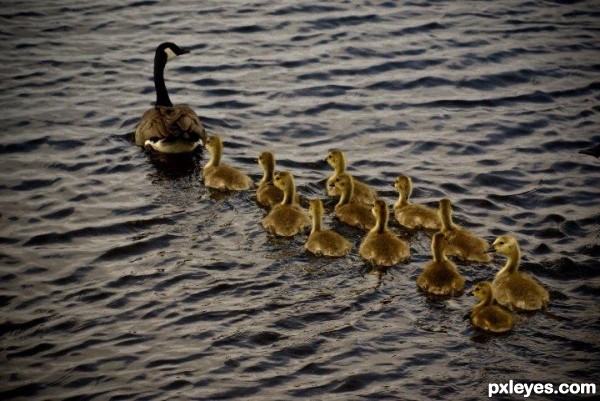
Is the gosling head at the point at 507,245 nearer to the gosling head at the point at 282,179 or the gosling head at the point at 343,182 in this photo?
the gosling head at the point at 343,182

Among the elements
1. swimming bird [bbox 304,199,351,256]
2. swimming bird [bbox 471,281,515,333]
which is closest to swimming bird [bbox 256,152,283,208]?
swimming bird [bbox 304,199,351,256]

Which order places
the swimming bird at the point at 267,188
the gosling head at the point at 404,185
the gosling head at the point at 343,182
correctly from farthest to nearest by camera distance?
the swimming bird at the point at 267,188 < the gosling head at the point at 343,182 < the gosling head at the point at 404,185

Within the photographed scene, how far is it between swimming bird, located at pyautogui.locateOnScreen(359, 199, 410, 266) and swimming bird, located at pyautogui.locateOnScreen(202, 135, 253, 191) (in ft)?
7.94

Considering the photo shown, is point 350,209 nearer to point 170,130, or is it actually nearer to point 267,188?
point 267,188

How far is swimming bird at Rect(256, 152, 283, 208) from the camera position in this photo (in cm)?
1172

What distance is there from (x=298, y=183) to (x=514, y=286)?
4.15 meters

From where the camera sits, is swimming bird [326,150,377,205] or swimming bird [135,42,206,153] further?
swimming bird [135,42,206,153]

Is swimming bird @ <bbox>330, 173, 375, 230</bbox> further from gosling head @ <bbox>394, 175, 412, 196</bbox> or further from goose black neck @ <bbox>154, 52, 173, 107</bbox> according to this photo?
goose black neck @ <bbox>154, 52, 173, 107</bbox>

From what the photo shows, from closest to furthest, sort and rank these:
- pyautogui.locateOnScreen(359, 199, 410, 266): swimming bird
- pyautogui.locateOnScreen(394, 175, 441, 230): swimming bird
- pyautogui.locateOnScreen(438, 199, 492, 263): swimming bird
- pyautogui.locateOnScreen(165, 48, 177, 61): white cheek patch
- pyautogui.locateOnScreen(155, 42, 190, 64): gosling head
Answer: pyautogui.locateOnScreen(359, 199, 410, 266): swimming bird, pyautogui.locateOnScreen(438, 199, 492, 263): swimming bird, pyautogui.locateOnScreen(394, 175, 441, 230): swimming bird, pyautogui.locateOnScreen(155, 42, 190, 64): gosling head, pyautogui.locateOnScreen(165, 48, 177, 61): white cheek patch

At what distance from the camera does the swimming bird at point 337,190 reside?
1180 centimetres

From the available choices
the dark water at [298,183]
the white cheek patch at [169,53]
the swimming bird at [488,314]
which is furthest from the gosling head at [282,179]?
the white cheek patch at [169,53]

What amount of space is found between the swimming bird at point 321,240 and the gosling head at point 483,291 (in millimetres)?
1946

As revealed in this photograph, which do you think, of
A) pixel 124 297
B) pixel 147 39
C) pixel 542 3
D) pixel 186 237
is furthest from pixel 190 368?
pixel 542 3

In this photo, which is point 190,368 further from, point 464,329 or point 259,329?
point 464,329
